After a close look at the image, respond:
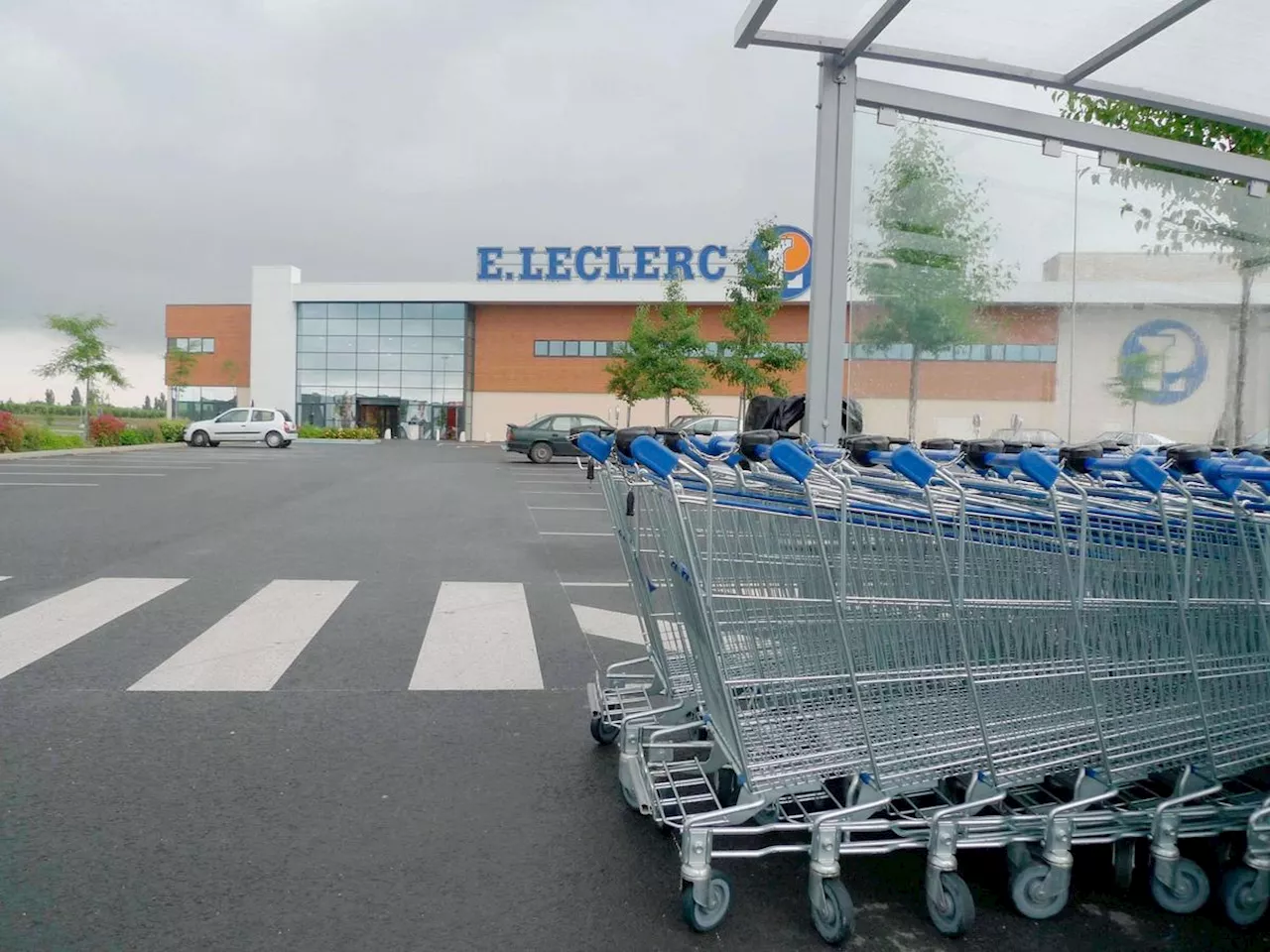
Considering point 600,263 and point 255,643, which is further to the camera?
point 600,263

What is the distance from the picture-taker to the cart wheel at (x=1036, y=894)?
2883 mm

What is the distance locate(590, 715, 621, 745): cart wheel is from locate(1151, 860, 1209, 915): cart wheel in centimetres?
212

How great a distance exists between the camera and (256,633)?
629 cm

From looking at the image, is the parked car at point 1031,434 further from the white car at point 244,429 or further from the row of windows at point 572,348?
the row of windows at point 572,348

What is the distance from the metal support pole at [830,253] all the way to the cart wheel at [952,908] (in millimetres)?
4218

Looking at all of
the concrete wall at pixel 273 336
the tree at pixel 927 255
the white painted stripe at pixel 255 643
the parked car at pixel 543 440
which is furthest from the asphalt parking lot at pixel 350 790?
the concrete wall at pixel 273 336

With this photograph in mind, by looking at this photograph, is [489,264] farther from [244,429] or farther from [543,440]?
[543,440]

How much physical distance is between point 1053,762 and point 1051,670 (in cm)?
28

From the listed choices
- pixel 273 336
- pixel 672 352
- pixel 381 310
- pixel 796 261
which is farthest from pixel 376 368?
pixel 672 352

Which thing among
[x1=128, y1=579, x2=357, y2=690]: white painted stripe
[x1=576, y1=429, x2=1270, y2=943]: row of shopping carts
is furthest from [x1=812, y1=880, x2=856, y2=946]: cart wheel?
[x1=128, y1=579, x2=357, y2=690]: white painted stripe

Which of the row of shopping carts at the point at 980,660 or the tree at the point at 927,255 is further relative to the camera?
the tree at the point at 927,255

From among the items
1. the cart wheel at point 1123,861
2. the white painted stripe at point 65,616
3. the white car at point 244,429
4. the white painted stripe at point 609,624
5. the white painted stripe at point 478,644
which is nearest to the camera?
the cart wheel at point 1123,861

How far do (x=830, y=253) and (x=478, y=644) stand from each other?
142 inches

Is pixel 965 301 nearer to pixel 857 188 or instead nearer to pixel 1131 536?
pixel 857 188
